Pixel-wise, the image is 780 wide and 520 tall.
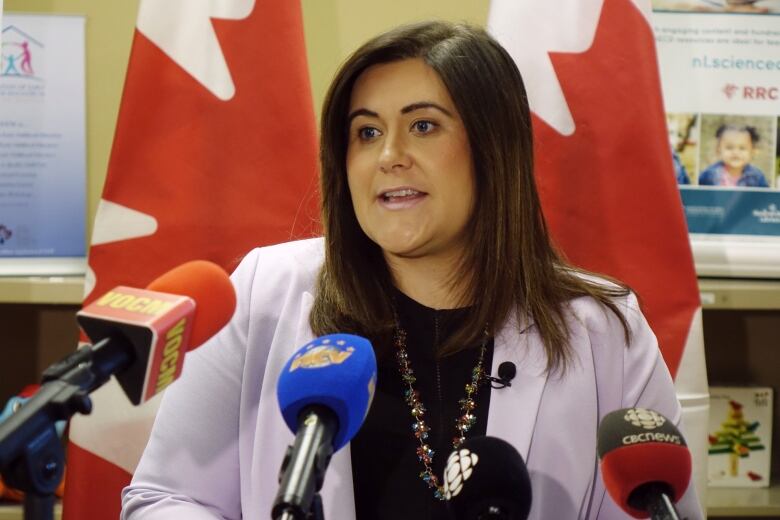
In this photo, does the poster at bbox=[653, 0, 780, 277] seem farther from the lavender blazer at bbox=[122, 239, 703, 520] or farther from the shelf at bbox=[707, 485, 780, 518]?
the lavender blazer at bbox=[122, 239, 703, 520]

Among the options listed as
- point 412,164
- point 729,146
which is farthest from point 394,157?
point 729,146

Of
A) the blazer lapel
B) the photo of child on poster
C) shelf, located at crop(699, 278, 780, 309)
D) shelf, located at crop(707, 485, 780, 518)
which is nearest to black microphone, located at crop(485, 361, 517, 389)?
the blazer lapel

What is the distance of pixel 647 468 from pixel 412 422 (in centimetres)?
75

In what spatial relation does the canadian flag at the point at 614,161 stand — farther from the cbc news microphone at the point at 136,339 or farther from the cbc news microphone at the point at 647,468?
the cbc news microphone at the point at 136,339

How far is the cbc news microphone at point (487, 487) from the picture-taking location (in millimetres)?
1063

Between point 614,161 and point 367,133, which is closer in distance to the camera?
point 367,133

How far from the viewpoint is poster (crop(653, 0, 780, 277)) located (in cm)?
276

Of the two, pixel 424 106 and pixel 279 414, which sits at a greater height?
pixel 424 106

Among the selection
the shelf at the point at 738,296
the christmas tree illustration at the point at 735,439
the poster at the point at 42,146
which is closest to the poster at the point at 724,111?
the shelf at the point at 738,296

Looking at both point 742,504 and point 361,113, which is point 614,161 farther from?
point 742,504

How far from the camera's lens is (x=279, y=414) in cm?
162

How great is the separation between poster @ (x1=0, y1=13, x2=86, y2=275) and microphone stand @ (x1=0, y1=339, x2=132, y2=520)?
1.96 meters

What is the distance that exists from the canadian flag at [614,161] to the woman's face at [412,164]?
591 mm

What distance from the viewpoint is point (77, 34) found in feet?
8.67
